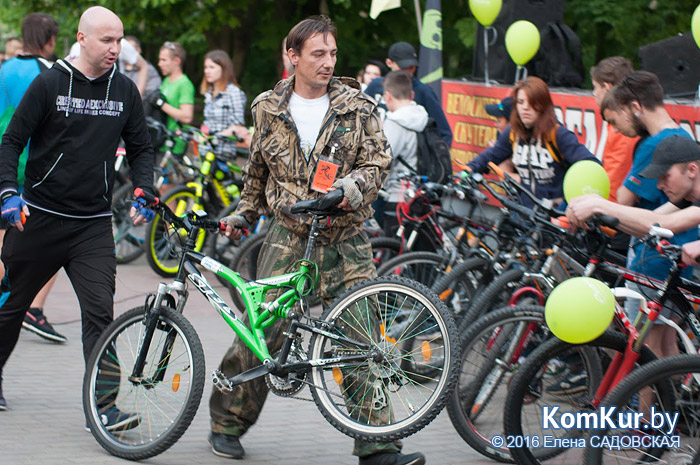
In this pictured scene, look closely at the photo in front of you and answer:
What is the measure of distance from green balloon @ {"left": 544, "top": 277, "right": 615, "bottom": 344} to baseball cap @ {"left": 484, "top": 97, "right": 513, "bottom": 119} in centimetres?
430

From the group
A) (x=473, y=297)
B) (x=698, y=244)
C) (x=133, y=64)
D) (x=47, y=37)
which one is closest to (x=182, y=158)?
(x=133, y=64)

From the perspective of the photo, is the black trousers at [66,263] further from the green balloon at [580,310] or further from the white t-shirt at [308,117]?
the green balloon at [580,310]

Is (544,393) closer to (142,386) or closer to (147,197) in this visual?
(142,386)

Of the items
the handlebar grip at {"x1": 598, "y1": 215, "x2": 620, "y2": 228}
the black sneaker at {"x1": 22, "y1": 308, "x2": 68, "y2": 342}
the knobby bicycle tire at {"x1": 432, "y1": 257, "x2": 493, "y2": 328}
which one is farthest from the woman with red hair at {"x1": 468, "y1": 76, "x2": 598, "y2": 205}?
the black sneaker at {"x1": 22, "y1": 308, "x2": 68, "y2": 342}

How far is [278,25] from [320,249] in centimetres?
1261

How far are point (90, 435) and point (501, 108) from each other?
4.65 meters

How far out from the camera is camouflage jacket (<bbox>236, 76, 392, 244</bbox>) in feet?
16.3

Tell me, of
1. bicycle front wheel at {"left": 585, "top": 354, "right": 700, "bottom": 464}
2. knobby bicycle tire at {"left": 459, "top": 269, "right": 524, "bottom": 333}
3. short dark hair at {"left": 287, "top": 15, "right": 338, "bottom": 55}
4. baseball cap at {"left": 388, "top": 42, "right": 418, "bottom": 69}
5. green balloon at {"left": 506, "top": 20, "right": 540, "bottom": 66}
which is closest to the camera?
bicycle front wheel at {"left": 585, "top": 354, "right": 700, "bottom": 464}

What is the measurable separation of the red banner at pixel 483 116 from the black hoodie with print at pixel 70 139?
12.1 feet

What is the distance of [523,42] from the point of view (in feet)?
29.7

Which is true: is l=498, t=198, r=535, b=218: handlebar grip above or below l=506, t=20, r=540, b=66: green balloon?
below

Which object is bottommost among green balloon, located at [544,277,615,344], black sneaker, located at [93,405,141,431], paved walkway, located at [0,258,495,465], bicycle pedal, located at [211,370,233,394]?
paved walkway, located at [0,258,495,465]

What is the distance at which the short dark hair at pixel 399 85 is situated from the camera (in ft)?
28.1

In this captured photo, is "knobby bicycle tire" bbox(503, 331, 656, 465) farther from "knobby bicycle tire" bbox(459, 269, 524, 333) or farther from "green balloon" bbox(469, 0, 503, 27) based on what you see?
"green balloon" bbox(469, 0, 503, 27)
